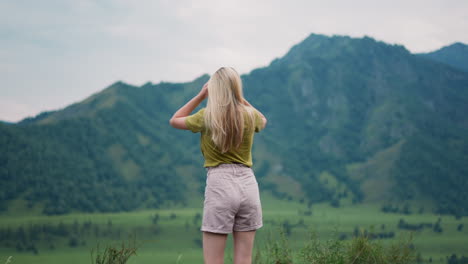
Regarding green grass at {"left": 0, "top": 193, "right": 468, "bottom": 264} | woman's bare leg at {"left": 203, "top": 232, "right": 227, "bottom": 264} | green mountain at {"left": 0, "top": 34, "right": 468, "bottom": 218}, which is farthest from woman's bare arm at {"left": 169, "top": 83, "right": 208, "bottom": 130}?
green mountain at {"left": 0, "top": 34, "right": 468, "bottom": 218}

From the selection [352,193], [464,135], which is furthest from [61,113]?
[464,135]

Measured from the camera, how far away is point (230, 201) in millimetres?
3719

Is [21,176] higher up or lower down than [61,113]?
lower down

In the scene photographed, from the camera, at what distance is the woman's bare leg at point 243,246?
3899 millimetres

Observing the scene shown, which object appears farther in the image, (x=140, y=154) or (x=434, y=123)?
(x=434, y=123)

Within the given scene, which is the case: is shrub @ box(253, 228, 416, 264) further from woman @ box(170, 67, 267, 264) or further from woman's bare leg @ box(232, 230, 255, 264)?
woman @ box(170, 67, 267, 264)

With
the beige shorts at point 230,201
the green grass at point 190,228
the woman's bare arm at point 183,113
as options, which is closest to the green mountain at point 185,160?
the green grass at point 190,228

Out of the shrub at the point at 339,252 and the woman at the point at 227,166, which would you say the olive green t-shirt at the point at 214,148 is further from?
the shrub at the point at 339,252

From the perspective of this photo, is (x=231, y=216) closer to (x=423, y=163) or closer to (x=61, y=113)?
(x=423, y=163)

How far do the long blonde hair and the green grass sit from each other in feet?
298

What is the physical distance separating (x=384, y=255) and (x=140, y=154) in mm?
164738

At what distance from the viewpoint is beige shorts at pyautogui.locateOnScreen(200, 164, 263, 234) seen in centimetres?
372

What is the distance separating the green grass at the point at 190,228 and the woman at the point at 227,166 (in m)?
90.6

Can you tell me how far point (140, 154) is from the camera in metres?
168
